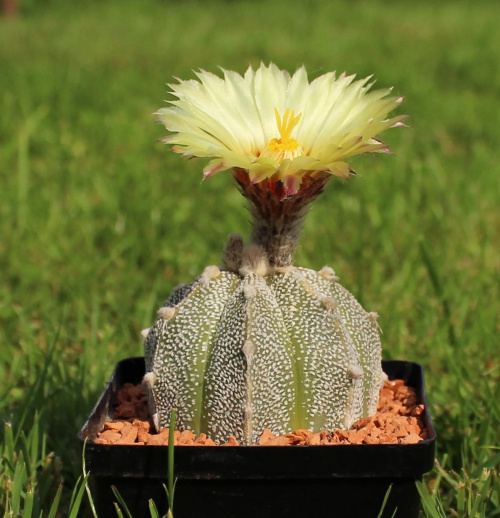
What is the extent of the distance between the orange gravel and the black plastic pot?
0.06 m

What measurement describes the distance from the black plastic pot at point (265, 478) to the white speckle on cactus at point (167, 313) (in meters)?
0.22

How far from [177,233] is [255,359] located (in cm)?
195

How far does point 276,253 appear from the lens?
4.96ft

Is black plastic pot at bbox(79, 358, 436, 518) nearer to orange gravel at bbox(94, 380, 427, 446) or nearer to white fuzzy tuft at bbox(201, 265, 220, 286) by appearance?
orange gravel at bbox(94, 380, 427, 446)

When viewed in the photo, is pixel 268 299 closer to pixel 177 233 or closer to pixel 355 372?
pixel 355 372

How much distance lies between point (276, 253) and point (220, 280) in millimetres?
104

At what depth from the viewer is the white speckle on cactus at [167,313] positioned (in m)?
1.47

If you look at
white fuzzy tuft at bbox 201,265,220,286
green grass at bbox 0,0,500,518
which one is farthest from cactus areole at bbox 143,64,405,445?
green grass at bbox 0,0,500,518

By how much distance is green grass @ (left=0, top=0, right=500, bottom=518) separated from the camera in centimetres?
200

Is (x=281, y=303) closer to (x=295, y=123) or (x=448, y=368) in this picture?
(x=295, y=123)

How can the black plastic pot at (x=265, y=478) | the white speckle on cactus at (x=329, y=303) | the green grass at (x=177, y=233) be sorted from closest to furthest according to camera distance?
1. the black plastic pot at (x=265, y=478)
2. the white speckle on cactus at (x=329, y=303)
3. the green grass at (x=177, y=233)

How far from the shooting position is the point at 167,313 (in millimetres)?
1472

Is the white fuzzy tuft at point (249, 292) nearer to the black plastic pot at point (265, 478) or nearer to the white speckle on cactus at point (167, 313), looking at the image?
the white speckle on cactus at point (167, 313)

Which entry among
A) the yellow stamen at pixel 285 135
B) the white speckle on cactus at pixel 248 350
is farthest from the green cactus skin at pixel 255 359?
the yellow stamen at pixel 285 135
